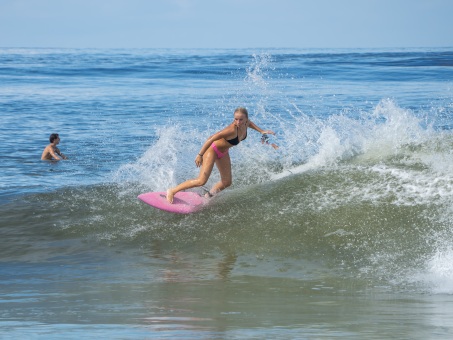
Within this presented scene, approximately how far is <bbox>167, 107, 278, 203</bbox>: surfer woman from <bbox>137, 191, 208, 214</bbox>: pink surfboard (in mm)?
127

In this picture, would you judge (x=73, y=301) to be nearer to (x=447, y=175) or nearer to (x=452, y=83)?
(x=447, y=175)

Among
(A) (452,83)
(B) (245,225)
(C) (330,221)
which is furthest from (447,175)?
(A) (452,83)

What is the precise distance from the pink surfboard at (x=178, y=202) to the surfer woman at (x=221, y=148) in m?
0.13

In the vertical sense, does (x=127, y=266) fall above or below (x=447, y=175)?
below

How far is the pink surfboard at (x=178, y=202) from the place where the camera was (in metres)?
11.1

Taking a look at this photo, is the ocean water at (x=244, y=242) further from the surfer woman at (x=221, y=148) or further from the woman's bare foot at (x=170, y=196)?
the surfer woman at (x=221, y=148)

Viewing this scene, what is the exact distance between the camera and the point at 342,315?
245 inches

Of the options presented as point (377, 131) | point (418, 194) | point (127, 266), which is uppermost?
point (377, 131)

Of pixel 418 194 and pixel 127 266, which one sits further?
pixel 418 194

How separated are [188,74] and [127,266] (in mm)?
42820

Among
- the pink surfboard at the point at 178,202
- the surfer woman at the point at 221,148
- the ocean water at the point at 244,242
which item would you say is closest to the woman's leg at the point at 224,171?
the surfer woman at the point at 221,148

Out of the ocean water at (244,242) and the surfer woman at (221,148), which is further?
the surfer woman at (221,148)

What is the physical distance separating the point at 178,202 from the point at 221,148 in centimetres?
118

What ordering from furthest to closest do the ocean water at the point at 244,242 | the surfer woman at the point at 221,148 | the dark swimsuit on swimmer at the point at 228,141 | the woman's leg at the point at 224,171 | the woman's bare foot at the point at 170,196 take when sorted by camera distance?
the woman's bare foot at the point at 170,196 < the woman's leg at the point at 224,171 < the dark swimsuit on swimmer at the point at 228,141 < the surfer woman at the point at 221,148 < the ocean water at the point at 244,242
